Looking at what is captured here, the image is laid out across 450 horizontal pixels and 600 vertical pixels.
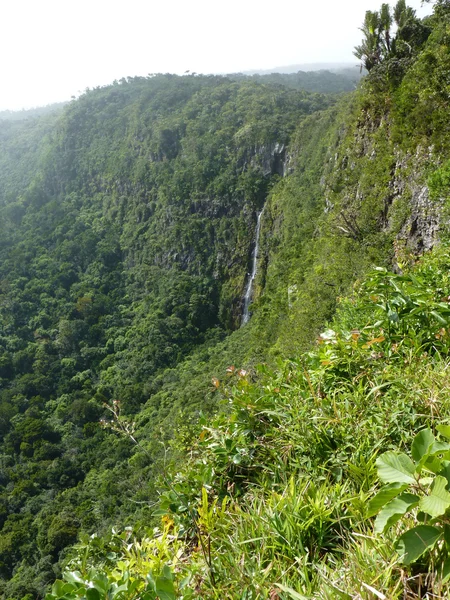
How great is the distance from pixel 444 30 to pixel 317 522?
46.3 ft

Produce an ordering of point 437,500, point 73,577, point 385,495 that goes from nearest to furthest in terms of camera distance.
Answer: point 437,500
point 385,495
point 73,577

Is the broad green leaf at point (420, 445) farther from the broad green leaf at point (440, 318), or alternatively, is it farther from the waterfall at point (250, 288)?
the waterfall at point (250, 288)

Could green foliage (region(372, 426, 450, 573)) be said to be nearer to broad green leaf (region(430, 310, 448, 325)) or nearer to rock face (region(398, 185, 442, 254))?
broad green leaf (region(430, 310, 448, 325))

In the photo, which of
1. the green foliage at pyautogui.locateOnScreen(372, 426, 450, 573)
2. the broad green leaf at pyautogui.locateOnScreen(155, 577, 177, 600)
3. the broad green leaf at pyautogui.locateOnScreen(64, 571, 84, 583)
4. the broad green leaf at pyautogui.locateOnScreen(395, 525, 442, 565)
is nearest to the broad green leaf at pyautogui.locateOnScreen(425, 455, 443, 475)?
the green foliage at pyautogui.locateOnScreen(372, 426, 450, 573)

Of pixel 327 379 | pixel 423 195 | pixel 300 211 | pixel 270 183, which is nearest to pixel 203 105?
pixel 270 183

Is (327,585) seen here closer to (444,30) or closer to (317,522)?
(317,522)

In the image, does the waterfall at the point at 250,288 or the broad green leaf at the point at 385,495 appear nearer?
the broad green leaf at the point at 385,495

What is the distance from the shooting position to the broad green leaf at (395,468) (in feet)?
3.86

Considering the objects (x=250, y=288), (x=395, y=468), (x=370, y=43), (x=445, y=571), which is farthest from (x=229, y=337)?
(x=445, y=571)

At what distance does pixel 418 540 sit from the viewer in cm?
107

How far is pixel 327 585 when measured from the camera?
1243mm

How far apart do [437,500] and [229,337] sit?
135ft

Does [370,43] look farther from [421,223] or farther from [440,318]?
[440,318]

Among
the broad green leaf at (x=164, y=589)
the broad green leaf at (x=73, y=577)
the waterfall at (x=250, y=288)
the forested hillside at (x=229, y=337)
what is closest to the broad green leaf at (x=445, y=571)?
the forested hillside at (x=229, y=337)
